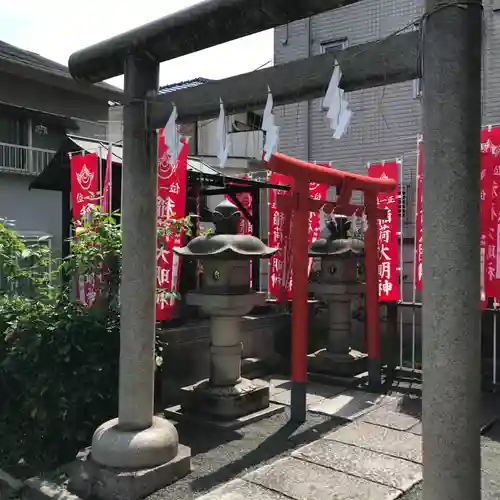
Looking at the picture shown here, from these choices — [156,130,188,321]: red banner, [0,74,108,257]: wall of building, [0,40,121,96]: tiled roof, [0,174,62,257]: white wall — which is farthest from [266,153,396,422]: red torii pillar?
[0,40,121,96]: tiled roof

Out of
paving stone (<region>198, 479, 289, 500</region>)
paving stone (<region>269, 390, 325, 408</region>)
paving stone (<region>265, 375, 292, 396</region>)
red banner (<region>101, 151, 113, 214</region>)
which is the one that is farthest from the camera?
red banner (<region>101, 151, 113, 214</region>)

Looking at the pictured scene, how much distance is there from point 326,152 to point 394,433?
11254 millimetres

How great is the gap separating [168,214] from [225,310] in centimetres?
173

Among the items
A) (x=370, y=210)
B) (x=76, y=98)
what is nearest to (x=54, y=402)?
(x=370, y=210)

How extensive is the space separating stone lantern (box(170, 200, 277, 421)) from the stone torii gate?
1.70 meters

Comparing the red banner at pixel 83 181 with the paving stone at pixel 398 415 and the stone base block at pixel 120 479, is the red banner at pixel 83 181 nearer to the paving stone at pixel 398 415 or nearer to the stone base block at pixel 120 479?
the stone base block at pixel 120 479

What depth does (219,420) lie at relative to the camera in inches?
254

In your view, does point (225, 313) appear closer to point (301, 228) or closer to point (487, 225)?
point (301, 228)

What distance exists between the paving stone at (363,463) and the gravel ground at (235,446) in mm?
376

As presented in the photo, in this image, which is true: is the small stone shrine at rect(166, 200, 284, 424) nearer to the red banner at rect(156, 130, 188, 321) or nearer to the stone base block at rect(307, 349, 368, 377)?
the red banner at rect(156, 130, 188, 321)

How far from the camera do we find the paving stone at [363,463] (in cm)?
467

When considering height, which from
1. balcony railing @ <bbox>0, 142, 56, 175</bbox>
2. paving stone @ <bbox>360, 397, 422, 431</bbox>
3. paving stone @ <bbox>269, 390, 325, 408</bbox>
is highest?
balcony railing @ <bbox>0, 142, 56, 175</bbox>

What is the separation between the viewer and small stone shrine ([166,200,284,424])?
21.2ft

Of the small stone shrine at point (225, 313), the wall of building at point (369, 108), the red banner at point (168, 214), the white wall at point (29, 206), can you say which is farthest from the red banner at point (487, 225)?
the white wall at point (29, 206)
